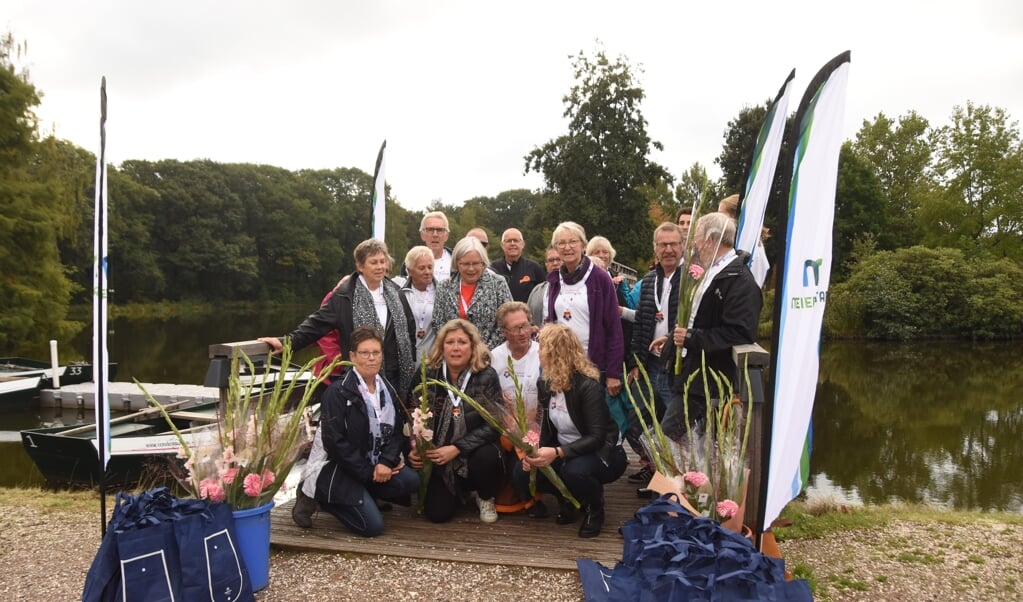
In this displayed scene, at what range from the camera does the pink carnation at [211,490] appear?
328cm

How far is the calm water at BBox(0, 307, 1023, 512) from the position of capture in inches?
435

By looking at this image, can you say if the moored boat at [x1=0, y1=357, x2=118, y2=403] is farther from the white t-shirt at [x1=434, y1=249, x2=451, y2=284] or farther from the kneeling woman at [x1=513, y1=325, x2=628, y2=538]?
the kneeling woman at [x1=513, y1=325, x2=628, y2=538]

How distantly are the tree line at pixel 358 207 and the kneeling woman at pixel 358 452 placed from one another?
7.18 ft

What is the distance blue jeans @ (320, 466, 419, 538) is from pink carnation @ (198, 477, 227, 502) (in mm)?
1028

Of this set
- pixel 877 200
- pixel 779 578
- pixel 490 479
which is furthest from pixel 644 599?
pixel 877 200

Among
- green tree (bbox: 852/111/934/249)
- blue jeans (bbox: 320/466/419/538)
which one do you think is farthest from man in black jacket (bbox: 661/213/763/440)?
green tree (bbox: 852/111/934/249)

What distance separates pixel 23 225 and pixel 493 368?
26.2 meters

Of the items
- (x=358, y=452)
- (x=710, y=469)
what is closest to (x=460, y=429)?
(x=358, y=452)

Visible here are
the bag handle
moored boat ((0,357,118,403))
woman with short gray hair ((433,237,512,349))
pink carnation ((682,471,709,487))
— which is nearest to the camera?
the bag handle

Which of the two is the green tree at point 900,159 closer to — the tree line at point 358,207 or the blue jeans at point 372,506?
the tree line at point 358,207

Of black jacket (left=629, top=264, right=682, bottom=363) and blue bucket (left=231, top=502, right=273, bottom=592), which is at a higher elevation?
black jacket (left=629, top=264, right=682, bottom=363)

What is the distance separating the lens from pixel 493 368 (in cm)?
448

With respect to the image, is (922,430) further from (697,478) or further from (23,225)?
(23,225)

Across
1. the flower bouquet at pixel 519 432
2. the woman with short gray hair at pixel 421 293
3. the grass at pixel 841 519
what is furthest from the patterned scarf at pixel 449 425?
the grass at pixel 841 519
